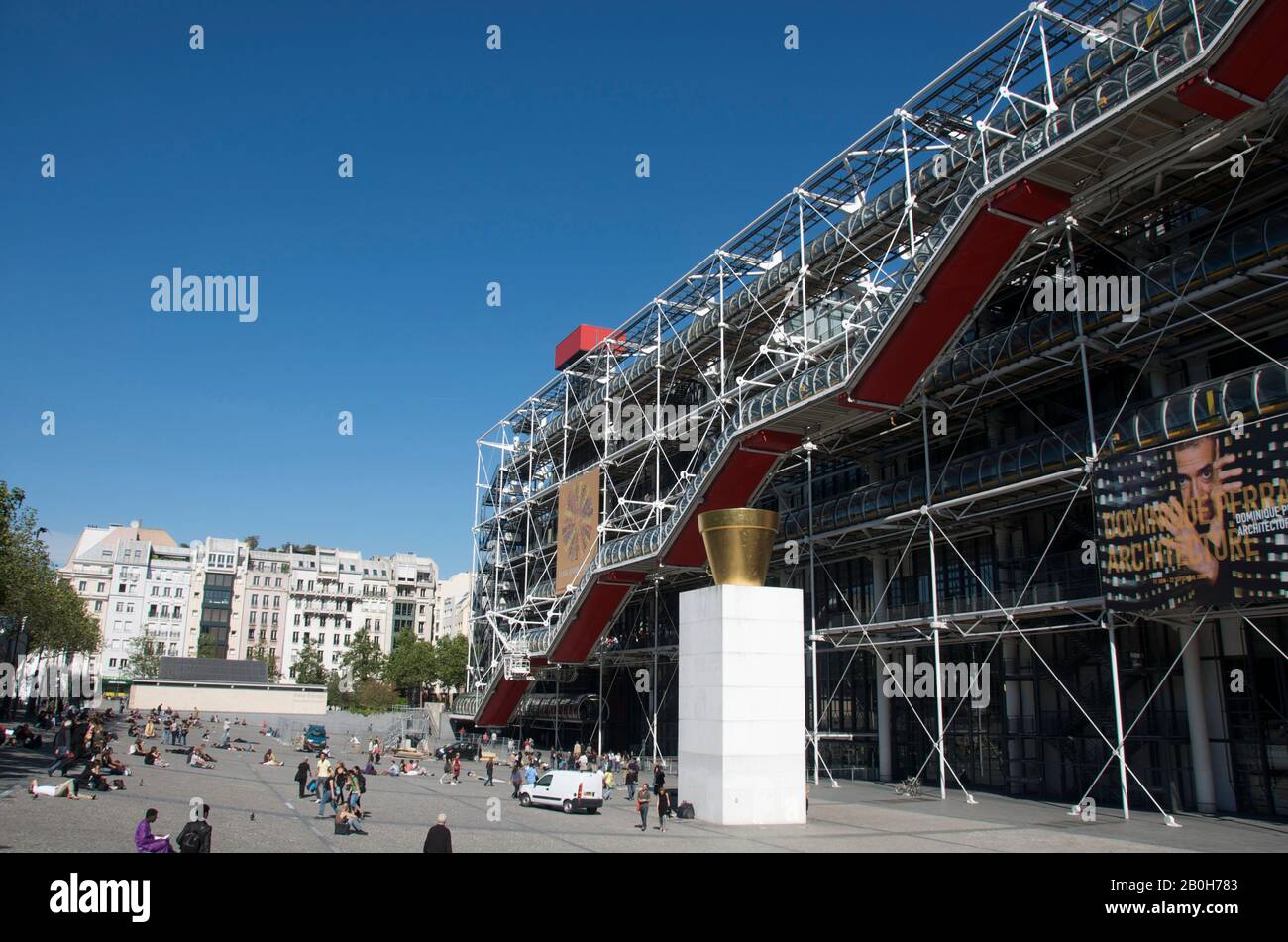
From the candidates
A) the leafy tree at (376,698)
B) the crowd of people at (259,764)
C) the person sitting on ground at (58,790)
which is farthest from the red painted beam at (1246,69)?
the leafy tree at (376,698)

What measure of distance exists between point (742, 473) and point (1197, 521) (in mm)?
13437

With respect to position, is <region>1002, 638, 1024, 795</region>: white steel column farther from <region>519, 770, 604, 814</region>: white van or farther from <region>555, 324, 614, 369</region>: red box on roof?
<region>555, 324, 614, 369</region>: red box on roof

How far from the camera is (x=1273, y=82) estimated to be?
707 inches

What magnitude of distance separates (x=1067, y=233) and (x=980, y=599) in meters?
10.00

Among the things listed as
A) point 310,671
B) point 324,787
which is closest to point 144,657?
point 310,671

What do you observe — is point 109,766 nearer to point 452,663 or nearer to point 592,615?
point 592,615

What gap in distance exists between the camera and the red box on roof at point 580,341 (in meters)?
53.6

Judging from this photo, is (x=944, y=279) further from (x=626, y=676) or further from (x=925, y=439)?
(x=626, y=676)

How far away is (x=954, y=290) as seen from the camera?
23312 millimetres

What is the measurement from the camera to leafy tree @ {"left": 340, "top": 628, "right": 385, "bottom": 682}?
83125 millimetres

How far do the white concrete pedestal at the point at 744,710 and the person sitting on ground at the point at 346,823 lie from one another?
22.3ft

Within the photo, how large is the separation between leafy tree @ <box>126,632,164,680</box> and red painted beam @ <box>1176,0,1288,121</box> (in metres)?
82.7

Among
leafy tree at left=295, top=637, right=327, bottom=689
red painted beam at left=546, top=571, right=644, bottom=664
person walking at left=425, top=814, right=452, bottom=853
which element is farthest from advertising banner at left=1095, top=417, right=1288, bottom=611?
leafy tree at left=295, top=637, right=327, bottom=689
